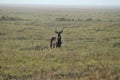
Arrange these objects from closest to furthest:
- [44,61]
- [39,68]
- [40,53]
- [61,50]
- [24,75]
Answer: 1. [24,75]
2. [39,68]
3. [44,61]
4. [40,53]
5. [61,50]

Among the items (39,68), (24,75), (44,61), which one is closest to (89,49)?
(44,61)

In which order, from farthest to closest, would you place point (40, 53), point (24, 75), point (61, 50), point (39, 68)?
point (61, 50) < point (40, 53) < point (39, 68) < point (24, 75)

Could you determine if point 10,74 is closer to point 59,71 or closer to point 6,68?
point 6,68

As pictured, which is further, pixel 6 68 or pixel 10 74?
pixel 6 68

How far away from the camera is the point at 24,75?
1169cm

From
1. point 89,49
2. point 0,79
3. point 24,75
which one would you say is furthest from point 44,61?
point 89,49

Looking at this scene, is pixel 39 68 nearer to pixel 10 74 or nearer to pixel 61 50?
pixel 10 74

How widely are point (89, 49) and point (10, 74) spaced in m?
7.89

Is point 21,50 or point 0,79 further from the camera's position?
point 21,50

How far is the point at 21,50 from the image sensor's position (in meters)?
18.1

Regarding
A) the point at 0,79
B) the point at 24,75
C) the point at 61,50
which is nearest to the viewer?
the point at 0,79

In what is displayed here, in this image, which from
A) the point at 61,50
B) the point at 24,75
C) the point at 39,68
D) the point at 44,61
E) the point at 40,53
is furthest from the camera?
the point at 61,50

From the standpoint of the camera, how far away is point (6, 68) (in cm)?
1285

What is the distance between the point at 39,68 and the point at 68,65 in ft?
5.13
